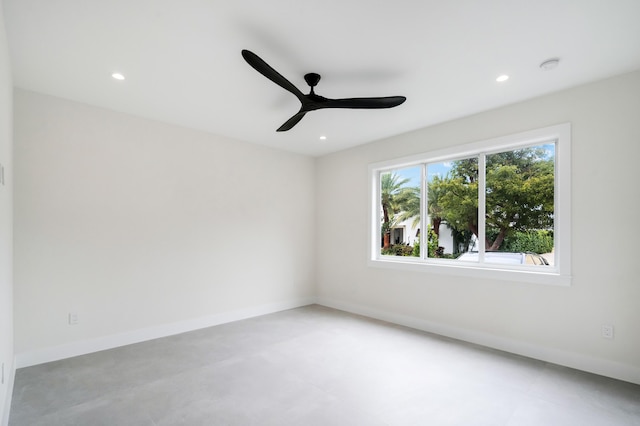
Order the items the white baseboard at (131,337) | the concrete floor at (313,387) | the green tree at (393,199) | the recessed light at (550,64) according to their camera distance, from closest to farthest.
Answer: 1. the concrete floor at (313,387)
2. the recessed light at (550,64)
3. the white baseboard at (131,337)
4. the green tree at (393,199)

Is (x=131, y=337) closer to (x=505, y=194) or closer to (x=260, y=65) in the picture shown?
(x=260, y=65)

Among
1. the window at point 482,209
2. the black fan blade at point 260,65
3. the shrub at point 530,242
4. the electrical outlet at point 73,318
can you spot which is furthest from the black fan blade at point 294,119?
the electrical outlet at point 73,318

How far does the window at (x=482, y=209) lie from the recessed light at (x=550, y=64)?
0.74 meters

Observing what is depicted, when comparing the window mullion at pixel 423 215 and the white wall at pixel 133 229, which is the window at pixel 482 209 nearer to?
the window mullion at pixel 423 215

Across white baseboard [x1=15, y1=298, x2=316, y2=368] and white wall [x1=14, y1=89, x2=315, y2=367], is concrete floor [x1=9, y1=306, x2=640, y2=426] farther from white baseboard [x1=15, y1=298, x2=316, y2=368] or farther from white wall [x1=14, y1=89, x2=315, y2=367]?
white wall [x1=14, y1=89, x2=315, y2=367]

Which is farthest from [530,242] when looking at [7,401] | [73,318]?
[73,318]

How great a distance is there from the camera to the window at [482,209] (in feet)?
10.6

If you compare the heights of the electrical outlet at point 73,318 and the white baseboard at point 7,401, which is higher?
the electrical outlet at point 73,318

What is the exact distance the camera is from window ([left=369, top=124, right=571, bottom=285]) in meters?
3.22

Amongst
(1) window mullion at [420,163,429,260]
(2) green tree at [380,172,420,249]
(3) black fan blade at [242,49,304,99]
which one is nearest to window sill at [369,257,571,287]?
(1) window mullion at [420,163,429,260]

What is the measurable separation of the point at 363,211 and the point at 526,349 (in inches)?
104

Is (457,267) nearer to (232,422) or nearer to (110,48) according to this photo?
(232,422)

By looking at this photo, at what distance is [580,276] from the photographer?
2.96m

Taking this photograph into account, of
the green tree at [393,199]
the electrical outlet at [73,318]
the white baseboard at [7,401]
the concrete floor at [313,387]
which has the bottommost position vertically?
the concrete floor at [313,387]
